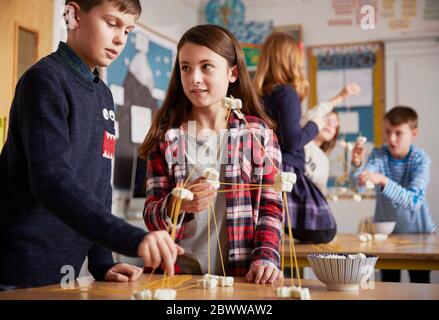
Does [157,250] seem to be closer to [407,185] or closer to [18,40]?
[18,40]

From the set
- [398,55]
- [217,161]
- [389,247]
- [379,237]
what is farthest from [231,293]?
[398,55]

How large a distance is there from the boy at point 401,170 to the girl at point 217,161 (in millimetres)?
1262

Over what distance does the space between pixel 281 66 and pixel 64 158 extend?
132 cm

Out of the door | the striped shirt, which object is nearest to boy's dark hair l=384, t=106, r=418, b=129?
the striped shirt

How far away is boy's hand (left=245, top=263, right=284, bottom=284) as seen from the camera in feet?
3.43

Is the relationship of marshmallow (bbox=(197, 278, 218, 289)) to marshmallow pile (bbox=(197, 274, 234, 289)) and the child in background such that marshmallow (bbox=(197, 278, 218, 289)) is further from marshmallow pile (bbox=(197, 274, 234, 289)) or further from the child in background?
the child in background

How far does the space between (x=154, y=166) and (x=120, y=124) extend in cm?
217

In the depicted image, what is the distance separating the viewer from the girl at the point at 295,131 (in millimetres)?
1961

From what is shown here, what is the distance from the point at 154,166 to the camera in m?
1.26

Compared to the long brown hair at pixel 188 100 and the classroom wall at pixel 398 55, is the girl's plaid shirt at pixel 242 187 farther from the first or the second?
the classroom wall at pixel 398 55

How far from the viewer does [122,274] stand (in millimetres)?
1085

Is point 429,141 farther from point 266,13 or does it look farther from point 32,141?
point 32,141

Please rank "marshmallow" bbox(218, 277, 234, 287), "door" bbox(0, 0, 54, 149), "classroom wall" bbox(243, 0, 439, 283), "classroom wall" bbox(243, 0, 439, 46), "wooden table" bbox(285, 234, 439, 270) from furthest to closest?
"classroom wall" bbox(243, 0, 439, 46), "classroom wall" bbox(243, 0, 439, 283), "door" bbox(0, 0, 54, 149), "wooden table" bbox(285, 234, 439, 270), "marshmallow" bbox(218, 277, 234, 287)
